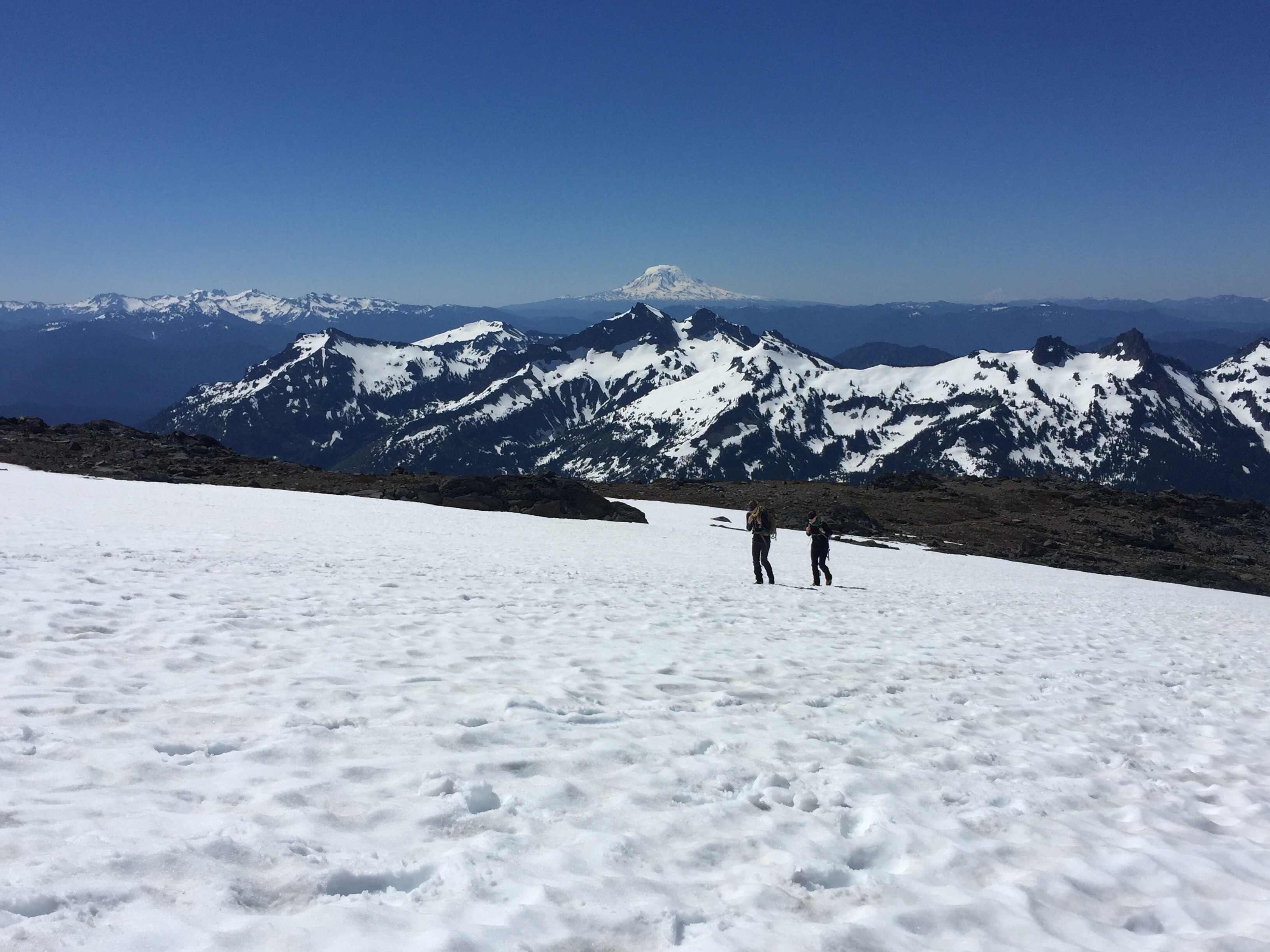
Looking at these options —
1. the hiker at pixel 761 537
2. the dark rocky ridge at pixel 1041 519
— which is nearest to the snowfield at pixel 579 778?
the hiker at pixel 761 537

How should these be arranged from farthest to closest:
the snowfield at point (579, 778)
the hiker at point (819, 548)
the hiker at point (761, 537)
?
the hiker at point (819, 548)
the hiker at point (761, 537)
the snowfield at point (579, 778)

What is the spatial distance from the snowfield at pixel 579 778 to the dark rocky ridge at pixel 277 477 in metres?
25.3

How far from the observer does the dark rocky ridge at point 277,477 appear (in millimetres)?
39656

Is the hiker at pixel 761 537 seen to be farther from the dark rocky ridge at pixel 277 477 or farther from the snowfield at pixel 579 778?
the dark rocky ridge at pixel 277 477

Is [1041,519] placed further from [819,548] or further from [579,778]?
[579,778]

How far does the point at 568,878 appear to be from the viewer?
4738mm

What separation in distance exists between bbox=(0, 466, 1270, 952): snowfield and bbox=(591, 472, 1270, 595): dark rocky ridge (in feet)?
93.1

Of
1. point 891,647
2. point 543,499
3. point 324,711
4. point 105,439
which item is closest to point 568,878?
point 324,711

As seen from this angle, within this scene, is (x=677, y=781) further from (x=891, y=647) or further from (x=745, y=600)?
(x=745, y=600)

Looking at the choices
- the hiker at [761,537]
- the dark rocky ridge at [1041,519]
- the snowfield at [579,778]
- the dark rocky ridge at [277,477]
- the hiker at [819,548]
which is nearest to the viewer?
the snowfield at [579,778]

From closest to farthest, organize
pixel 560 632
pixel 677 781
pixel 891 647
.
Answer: pixel 677 781, pixel 560 632, pixel 891 647

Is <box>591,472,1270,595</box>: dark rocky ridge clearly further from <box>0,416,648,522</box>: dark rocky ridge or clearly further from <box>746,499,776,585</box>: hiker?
<box>746,499,776,585</box>: hiker

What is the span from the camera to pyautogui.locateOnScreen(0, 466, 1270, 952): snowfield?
4367mm

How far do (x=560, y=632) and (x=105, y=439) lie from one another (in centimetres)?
5259
